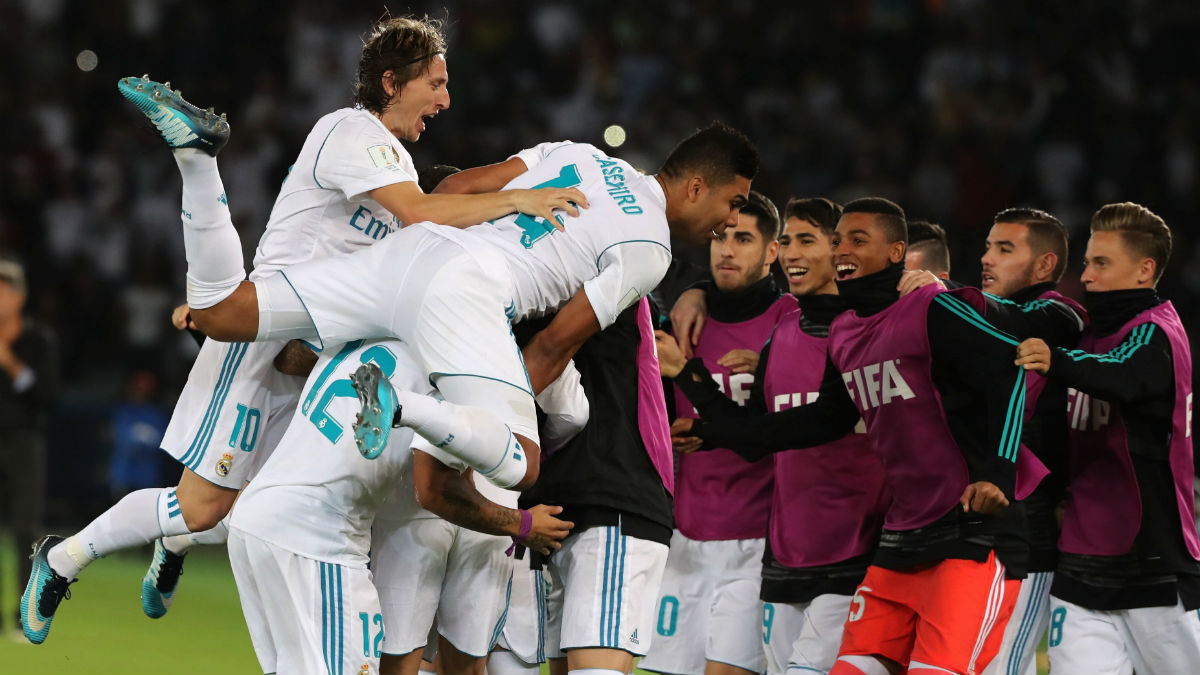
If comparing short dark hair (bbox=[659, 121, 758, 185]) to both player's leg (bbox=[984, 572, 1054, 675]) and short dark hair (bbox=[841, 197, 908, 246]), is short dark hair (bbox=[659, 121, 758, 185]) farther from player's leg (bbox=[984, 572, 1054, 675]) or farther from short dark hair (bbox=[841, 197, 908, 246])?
player's leg (bbox=[984, 572, 1054, 675])

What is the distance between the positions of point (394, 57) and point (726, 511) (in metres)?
2.60

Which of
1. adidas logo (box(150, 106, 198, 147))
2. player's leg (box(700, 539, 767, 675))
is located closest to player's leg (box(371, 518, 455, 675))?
adidas logo (box(150, 106, 198, 147))

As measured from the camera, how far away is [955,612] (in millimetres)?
5059

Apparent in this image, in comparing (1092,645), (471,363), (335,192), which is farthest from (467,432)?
(1092,645)

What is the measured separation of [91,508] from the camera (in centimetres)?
1396

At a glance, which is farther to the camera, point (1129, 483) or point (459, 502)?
point (1129, 483)

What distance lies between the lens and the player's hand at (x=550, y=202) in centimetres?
485

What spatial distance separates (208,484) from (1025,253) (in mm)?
3688

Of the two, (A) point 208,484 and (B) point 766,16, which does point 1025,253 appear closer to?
(A) point 208,484

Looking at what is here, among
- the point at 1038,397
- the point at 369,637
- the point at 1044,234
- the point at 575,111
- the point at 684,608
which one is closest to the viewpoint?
the point at 369,637

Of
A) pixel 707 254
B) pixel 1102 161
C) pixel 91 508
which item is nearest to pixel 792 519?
pixel 707 254

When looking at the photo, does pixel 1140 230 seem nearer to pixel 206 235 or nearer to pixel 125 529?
pixel 206 235

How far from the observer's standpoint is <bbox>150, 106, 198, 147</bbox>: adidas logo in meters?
4.40

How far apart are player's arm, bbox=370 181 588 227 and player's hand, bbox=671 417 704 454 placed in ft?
4.65
